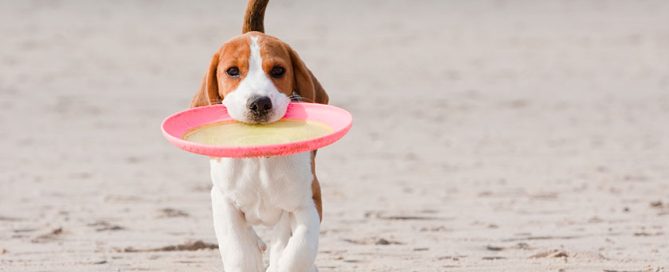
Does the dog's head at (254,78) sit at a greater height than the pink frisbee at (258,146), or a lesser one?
greater

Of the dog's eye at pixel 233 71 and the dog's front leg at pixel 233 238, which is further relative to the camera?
the dog's front leg at pixel 233 238

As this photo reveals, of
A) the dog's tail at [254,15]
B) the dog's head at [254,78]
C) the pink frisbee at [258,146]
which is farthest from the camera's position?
the dog's tail at [254,15]

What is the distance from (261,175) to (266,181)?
3 centimetres

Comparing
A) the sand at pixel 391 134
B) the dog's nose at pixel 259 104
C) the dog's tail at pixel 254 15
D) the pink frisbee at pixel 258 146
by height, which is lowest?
the sand at pixel 391 134

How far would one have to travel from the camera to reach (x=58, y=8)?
20.4m

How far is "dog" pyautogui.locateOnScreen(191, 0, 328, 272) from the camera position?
4.72 meters

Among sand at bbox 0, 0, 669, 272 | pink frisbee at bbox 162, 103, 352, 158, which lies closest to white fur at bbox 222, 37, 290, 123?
pink frisbee at bbox 162, 103, 352, 158

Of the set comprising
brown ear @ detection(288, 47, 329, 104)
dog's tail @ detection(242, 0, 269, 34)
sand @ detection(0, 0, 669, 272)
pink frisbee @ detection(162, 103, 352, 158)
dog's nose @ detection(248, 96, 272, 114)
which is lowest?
sand @ detection(0, 0, 669, 272)

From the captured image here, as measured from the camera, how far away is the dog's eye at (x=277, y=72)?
4767 mm

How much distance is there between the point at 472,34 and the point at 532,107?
5.49 metres

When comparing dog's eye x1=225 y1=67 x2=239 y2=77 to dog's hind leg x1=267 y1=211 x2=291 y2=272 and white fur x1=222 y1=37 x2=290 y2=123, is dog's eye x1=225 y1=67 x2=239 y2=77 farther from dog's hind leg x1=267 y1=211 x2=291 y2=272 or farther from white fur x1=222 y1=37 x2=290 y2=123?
dog's hind leg x1=267 y1=211 x2=291 y2=272

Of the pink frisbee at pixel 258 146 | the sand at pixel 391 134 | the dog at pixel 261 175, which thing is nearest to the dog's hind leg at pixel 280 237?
the dog at pixel 261 175

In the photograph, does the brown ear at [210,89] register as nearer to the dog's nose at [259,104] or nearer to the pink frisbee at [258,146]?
the pink frisbee at [258,146]

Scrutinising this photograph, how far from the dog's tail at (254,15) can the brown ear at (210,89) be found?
1.64ft
